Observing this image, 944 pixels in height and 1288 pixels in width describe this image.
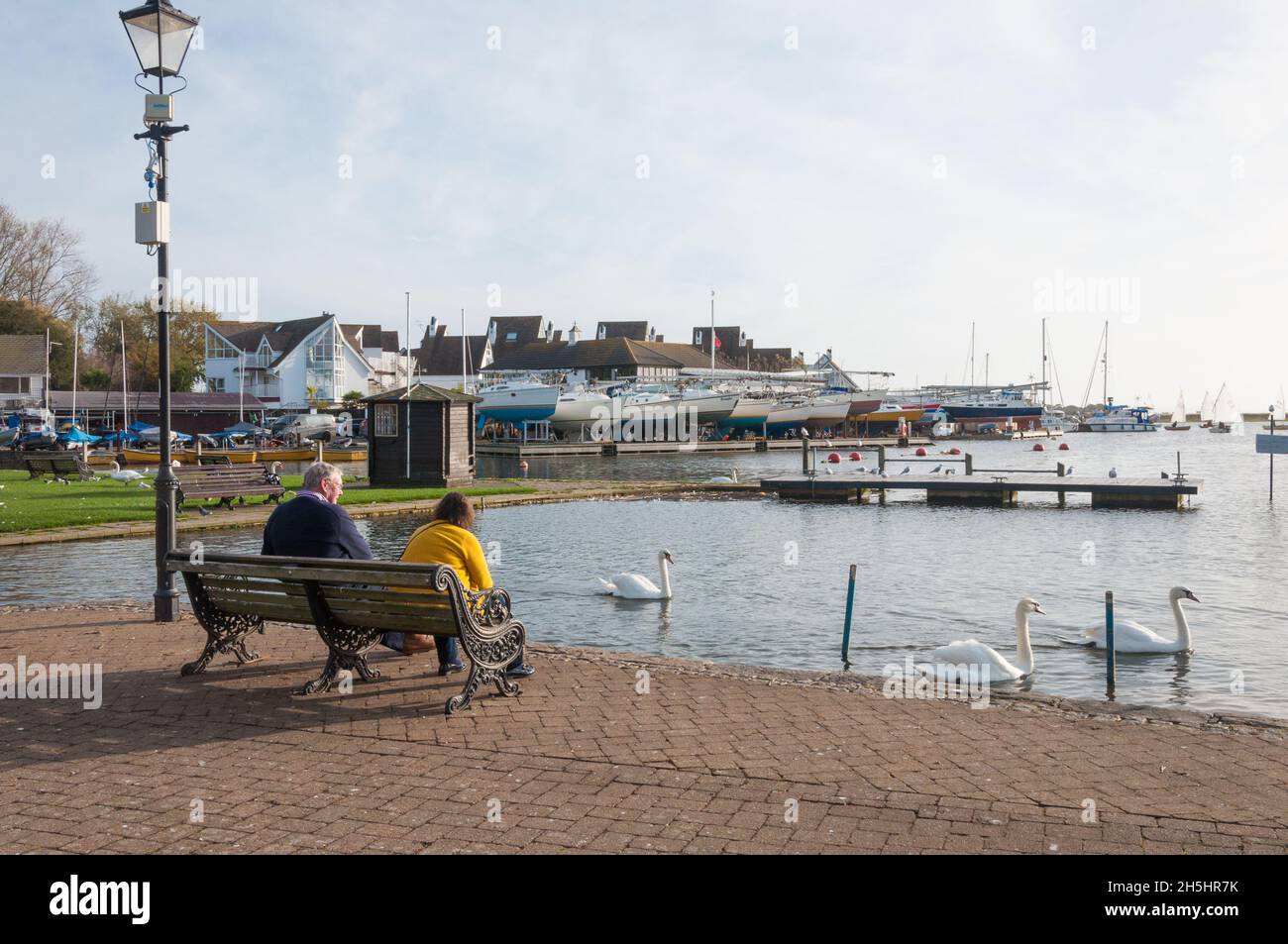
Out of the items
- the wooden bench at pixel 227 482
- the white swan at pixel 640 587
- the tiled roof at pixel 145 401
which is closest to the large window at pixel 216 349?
the tiled roof at pixel 145 401

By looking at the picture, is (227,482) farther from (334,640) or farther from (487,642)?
(487,642)

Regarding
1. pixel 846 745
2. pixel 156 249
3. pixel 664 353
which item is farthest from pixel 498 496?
pixel 664 353

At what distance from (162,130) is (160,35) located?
2.83 ft

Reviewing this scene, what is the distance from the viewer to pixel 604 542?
75.2ft

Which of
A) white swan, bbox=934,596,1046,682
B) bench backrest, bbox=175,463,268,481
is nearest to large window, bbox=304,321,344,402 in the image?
bench backrest, bbox=175,463,268,481

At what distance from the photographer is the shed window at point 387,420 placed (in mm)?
35031

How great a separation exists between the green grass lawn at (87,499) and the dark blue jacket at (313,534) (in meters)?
14.2

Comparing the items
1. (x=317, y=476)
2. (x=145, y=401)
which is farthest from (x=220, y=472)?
(x=145, y=401)

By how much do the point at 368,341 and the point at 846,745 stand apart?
11637 centimetres

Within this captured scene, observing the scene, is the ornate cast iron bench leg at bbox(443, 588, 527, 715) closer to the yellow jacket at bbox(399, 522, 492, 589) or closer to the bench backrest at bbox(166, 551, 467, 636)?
the bench backrest at bbox(166, 551, 467, 636)

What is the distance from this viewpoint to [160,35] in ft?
33.1

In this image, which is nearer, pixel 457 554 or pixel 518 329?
pixel 457 554

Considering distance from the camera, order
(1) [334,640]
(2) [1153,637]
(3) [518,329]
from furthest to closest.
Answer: (3) [518,329] → (2) [1153,637] → (1) [334,640]
